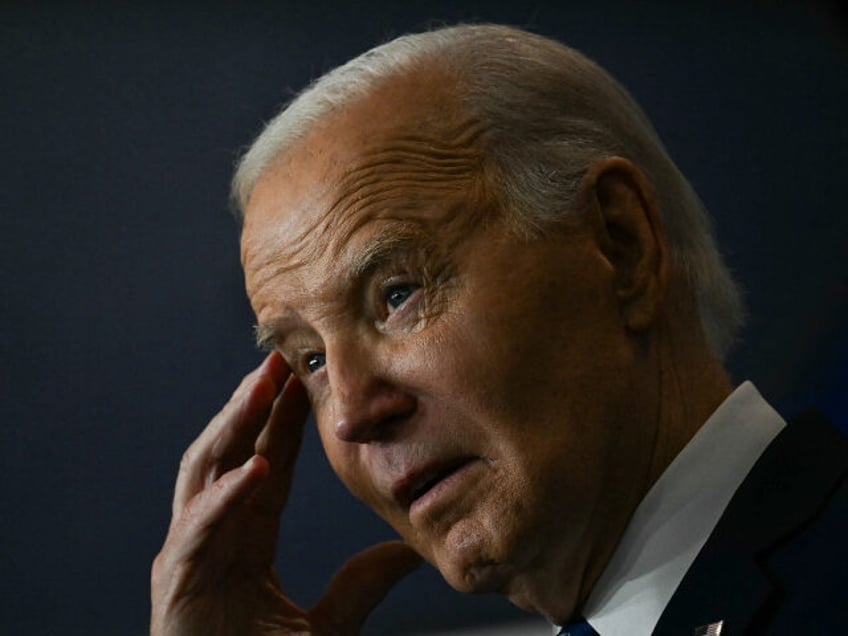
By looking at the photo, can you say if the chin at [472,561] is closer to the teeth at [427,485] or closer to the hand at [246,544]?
the teeth at [427,485]

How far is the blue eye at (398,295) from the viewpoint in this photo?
6.08 feet

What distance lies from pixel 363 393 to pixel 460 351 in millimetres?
145

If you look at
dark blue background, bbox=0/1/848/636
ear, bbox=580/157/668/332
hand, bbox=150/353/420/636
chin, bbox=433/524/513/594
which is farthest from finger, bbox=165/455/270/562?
ear, bbox=580/157/668/332

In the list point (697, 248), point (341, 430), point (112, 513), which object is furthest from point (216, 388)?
point (697, 248)

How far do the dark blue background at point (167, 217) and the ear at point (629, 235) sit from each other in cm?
70

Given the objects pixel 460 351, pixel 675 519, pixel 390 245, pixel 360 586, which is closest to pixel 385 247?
pixel 390 245

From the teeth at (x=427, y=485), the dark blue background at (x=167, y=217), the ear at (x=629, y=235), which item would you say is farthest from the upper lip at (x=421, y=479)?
the dark blue background at (x=167, y=217)

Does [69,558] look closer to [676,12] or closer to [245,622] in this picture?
[245,622]

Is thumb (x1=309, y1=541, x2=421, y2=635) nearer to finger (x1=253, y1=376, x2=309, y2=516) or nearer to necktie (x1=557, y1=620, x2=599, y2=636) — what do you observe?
finger (x1=253, y1=376, x2=309, y2=516)

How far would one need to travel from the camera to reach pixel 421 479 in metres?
1.88

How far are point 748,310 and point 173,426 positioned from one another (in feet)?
3.60

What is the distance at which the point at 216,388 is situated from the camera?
2.62 metres

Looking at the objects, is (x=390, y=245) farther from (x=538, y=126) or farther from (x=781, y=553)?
(x=781, y=553)

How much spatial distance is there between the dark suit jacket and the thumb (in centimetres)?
71
